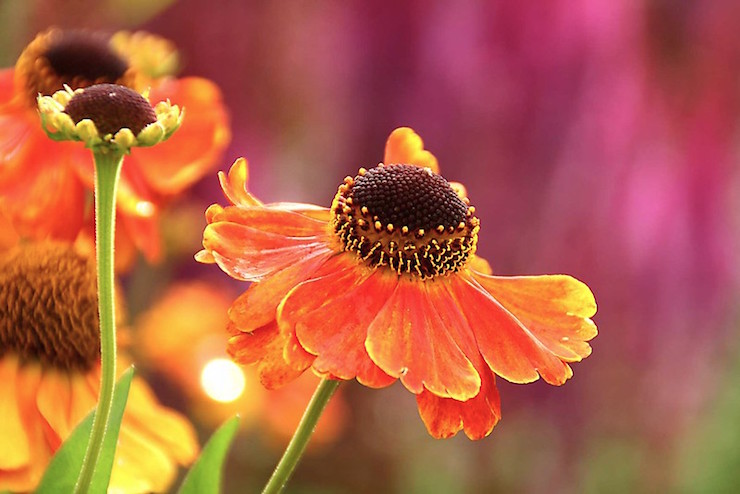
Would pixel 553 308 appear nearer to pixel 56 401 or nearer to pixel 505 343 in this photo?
pixel 505 343

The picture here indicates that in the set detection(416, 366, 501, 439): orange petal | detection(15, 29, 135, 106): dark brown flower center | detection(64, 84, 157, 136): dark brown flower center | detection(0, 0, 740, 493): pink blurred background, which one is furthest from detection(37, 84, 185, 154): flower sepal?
detection(0, 0, 740, 493): pink blurred background

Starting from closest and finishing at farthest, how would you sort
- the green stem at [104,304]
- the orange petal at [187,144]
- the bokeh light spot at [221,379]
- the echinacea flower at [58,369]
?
the green stem at [104,304] < the echinacea flower at [58,369] < the orange petal at [187,144] < the bokeh light spot at [221,379]

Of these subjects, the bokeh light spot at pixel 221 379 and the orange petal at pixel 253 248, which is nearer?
the orange petal at pixel 253 248

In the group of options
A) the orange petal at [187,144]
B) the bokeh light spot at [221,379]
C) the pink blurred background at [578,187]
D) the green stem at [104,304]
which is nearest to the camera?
the green stem at [104,304]

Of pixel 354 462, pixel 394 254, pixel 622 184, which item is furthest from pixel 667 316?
pixel 394 254

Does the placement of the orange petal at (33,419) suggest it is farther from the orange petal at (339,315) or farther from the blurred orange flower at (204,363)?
the blurred orange flower at (204,363)

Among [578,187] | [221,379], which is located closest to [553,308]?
[221,379]

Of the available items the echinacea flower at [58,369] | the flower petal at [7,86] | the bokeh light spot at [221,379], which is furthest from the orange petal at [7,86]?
the bokeh light spot at [221,379]
